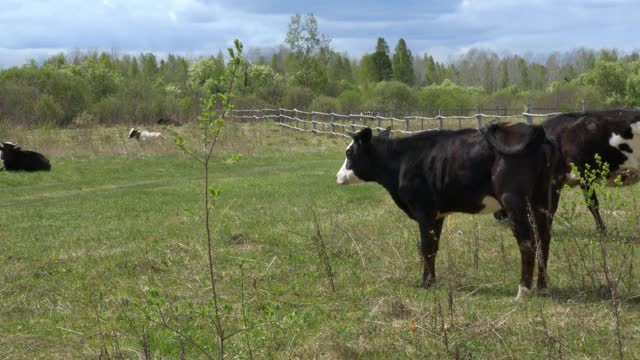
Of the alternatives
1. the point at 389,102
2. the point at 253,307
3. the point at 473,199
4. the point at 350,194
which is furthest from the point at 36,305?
the point at 389,102

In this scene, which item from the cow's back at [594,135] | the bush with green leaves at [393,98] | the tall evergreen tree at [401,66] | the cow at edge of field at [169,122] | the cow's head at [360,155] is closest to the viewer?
the cow's head at [360,155]

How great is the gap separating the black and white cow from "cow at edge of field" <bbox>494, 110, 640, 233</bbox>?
17493mm

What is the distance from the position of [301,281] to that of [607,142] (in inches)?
175

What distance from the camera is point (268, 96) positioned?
2640 inches

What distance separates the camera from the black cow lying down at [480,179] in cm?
744

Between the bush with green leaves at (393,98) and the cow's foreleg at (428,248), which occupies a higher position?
the cow's foreleg at (428,248)

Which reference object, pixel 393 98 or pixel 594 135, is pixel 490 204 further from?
pixel 393 98

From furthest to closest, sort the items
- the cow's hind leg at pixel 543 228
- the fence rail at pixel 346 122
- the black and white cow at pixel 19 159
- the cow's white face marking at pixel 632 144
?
the fence rail at pixel 346 122, the black and white cow at pixel 19 159, the cow's white face marking at pixel 632 144, the cow's hind leg at pixel 543 228

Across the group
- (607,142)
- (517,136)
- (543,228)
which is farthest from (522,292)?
(607,142)

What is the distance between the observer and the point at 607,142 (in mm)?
10070

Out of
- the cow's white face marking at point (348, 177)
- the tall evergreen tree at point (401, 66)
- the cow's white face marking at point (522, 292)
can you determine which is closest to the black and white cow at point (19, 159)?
the cow's white face marking at point (348, 177)

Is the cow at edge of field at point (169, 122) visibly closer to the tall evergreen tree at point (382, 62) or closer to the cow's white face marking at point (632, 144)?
the cow's white face marking at point (632, 144)

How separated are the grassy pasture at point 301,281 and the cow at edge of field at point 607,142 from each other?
1.95ft

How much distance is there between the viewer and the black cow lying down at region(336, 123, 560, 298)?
7.44m
